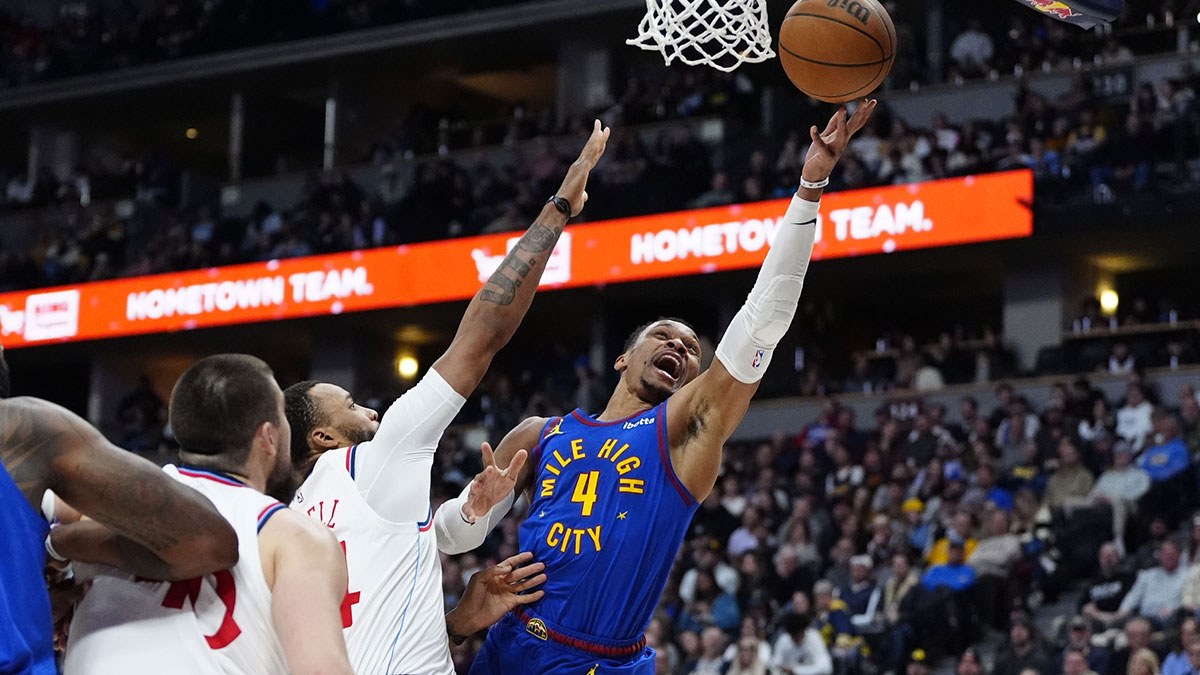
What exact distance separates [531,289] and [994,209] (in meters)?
12.3

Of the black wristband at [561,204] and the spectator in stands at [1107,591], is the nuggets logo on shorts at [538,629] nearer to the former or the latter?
the black wristband at [561,204]

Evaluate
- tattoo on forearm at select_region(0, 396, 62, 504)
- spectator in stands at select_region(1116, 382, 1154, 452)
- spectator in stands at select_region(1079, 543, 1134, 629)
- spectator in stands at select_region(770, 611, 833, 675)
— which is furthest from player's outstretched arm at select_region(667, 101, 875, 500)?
spectator in stands at select_region(1116, 382, 1154, 452)

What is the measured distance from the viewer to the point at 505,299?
4.25 m

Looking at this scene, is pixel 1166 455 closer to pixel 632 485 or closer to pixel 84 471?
pixel 632 485

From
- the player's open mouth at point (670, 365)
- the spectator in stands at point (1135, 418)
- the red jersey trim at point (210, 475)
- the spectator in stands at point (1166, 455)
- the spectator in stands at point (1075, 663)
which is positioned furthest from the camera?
the spectator in stands at point (1135, 418)

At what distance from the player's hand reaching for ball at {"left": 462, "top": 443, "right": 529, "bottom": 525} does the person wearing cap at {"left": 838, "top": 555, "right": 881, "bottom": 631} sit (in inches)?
302

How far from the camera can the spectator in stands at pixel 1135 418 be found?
12836 mm

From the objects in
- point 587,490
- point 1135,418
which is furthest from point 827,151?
point 1135,418

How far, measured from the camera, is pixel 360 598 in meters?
4.05

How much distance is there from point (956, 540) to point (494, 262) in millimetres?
8218

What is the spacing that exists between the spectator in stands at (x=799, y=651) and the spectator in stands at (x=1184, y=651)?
2.57 meters

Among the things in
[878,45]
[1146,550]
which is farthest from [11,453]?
[1146,550]

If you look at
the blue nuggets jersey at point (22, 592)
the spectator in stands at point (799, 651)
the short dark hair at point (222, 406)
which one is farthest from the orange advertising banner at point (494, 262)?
the blue nuggets jersey at point (22, 592)

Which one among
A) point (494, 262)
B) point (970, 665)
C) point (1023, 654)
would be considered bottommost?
point (970, 665)
